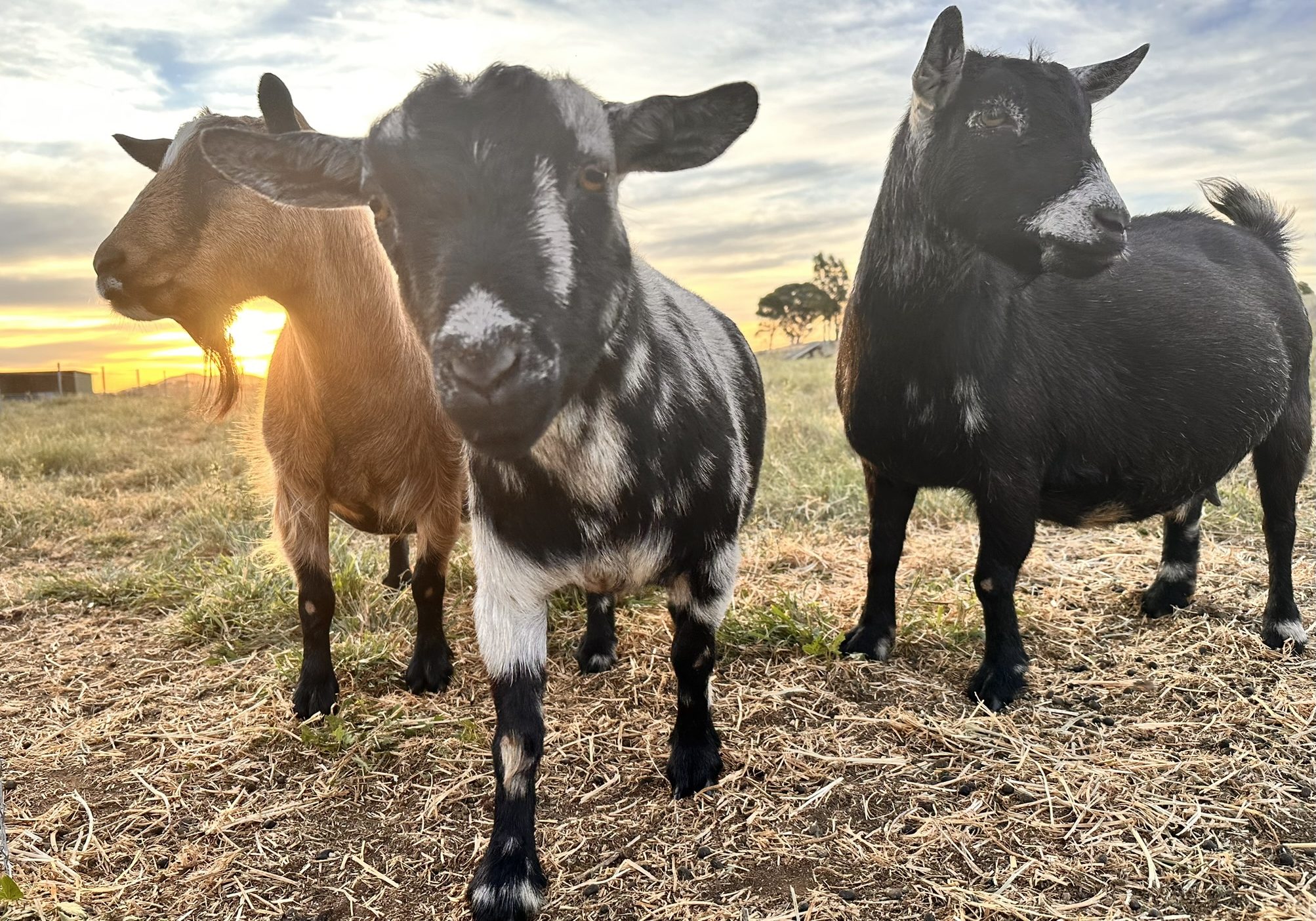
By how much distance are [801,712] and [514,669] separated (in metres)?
1.31

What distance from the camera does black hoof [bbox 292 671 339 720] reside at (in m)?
3.36

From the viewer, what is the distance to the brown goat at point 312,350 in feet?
10.0

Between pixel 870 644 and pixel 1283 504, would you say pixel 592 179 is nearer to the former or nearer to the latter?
pixel 870 644

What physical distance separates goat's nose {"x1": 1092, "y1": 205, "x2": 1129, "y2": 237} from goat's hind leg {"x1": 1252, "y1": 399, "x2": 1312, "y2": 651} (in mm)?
1891

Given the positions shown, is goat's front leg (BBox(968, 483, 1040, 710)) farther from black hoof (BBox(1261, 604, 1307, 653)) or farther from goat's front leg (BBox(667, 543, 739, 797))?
black hoof (BBox(1261, 604, 1307, 653))

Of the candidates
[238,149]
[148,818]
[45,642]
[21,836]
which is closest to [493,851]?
[148,818]

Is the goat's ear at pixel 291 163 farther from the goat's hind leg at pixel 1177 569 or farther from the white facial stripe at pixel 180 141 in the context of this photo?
the goat's hind leg at pixel 1177 569

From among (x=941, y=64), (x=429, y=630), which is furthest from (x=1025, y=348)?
(x=429, y=630)

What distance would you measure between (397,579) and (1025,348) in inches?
137

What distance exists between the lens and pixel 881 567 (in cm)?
363

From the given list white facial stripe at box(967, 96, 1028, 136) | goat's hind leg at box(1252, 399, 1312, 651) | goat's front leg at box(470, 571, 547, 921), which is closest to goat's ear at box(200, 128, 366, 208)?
goat's front leg at box(470, 571, 547, 921)

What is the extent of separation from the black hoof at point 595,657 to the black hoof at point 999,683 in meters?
1.49

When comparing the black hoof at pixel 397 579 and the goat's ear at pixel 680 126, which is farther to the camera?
the black hoof at pixel 397 579

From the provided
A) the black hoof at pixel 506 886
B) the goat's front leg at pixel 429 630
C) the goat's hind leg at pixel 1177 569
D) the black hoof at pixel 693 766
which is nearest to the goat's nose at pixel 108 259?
the goat's front leg at pixel 429 630
